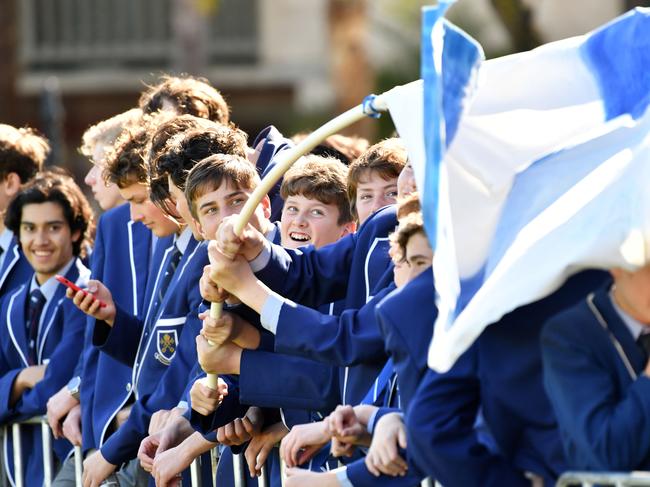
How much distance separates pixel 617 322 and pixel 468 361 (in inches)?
15.3

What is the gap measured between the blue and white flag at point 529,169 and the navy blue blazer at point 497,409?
12 cm

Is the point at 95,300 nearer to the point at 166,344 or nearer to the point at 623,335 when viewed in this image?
the point at 166,344

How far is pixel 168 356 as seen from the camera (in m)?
5.67

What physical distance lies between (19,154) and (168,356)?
214cm

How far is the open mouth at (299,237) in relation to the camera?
543 centimetres

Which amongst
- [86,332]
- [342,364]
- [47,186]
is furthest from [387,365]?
[47,186]

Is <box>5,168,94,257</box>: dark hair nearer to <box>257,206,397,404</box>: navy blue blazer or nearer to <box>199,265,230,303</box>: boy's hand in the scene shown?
<box>257,206,397,404</box>: navy blue blazer

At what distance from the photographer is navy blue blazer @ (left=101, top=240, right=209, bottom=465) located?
554cm

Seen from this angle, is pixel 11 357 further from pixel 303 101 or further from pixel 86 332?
pixel 303 101

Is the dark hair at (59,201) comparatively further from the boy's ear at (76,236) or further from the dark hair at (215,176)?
the dark hair at (215,176)

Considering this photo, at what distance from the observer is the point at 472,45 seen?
3.93 metres

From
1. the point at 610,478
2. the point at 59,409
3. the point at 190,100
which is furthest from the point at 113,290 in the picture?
the point at 610,478

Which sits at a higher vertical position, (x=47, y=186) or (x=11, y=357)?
(x=47, y=186)

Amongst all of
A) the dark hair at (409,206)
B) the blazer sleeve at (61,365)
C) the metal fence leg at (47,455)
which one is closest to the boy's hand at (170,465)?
the metal fence leg at (47,455)
